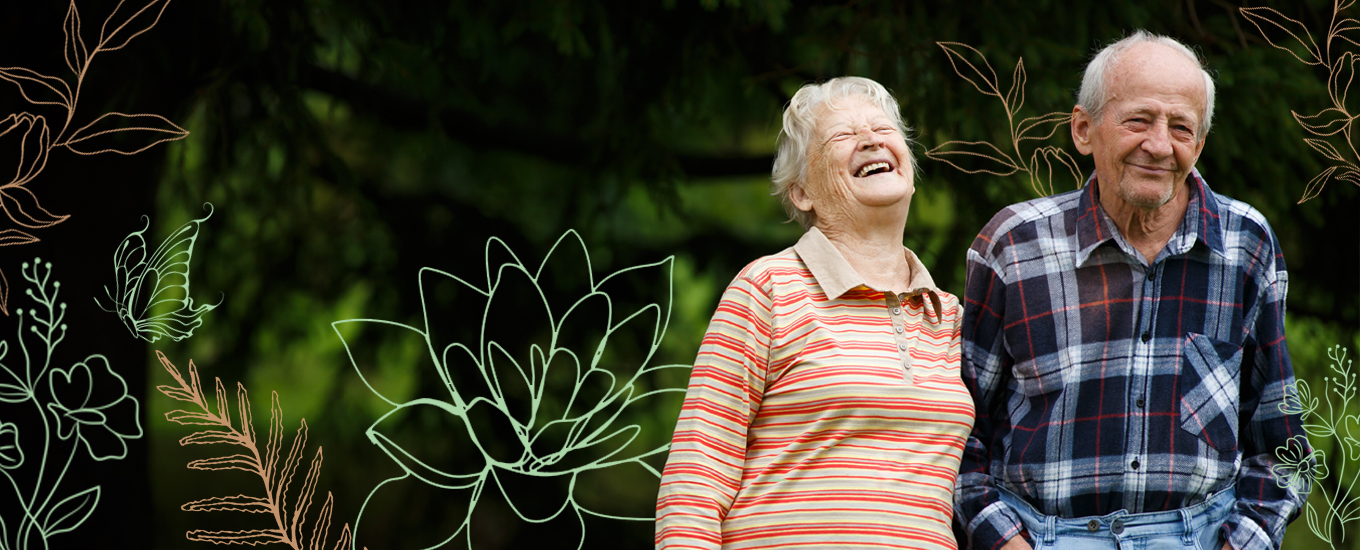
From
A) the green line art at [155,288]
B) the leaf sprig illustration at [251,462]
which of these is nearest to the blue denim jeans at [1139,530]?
the leaf sprig illustration at [251,462]

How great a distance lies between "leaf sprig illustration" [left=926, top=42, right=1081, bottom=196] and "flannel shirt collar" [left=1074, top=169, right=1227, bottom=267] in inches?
30.4

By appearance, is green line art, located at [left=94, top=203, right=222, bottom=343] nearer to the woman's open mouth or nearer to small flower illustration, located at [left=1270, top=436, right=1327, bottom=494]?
the woman's open mouth

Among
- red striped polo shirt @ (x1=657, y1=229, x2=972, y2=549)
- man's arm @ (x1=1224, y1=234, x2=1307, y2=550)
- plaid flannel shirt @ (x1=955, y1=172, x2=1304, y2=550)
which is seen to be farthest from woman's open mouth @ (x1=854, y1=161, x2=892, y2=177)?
man's arm @ (x1=1224, y1=234, x2=1307, y2=550)

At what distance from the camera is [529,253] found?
3699mm

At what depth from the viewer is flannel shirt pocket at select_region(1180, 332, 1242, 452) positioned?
2.10 meters

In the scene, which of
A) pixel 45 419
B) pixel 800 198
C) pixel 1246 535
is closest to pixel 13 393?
pixel 45 419

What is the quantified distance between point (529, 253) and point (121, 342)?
1273 mm

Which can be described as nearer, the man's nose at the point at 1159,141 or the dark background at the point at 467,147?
the man's nose at the point at 1159,141

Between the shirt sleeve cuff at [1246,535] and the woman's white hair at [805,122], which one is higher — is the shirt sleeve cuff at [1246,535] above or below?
below

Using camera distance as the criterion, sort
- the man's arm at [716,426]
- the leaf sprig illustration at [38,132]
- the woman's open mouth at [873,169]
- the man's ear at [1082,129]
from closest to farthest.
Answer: the man's arm at [716,426]
the woman's open mouth at [873,169]
the man's ear at [1082,129]
the leaf sprig illustration at [38,132]

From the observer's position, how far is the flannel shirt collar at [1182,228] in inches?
83.6

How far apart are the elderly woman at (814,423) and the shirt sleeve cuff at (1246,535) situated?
565mm

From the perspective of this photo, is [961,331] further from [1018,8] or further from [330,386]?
[330,386]

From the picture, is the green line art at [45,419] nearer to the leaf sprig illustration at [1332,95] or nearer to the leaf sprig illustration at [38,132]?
the leaf sprig illustration at [38,132]
